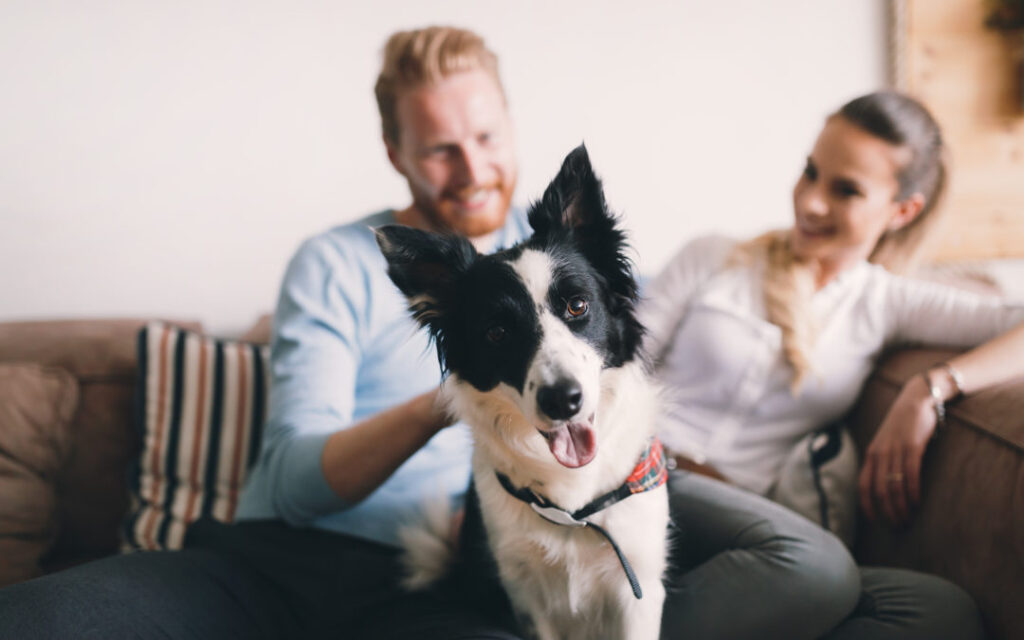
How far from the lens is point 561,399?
3.07 feet

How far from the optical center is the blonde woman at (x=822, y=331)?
143 centimetres

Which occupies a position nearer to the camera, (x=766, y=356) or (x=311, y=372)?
(x=311, y=372)

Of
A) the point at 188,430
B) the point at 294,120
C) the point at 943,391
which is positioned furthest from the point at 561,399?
the point at 294,120

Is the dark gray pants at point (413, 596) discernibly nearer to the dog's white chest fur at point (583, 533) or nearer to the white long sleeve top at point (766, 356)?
the dog's white chest fur at point (583, 533)

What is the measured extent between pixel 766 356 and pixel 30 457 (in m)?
2.12

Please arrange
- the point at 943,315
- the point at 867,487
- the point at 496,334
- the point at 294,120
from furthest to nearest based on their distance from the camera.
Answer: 1. the point at 294,120
2. the point at 943,315
3. the point at 867,487
4. the point at 496,334

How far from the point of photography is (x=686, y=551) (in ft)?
4.53

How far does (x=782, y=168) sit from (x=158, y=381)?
2528mm

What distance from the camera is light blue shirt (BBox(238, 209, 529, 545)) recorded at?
134cm

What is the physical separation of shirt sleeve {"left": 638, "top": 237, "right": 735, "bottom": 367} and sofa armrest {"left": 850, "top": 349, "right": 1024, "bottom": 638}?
0.62m

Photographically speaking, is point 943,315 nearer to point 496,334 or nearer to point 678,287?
point 678,287

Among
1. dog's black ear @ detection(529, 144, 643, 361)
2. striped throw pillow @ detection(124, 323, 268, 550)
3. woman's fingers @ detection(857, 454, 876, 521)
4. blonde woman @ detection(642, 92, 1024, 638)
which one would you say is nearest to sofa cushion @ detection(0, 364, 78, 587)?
striped throw pillow @ detection(124, 323, 268, 550)

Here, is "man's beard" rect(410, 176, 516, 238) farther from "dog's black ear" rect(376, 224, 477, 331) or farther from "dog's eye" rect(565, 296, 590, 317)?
"dog's eye" rect(565, 296, 590, 317)

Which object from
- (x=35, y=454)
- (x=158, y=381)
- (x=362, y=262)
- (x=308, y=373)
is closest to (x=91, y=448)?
(x=35, y=454)
